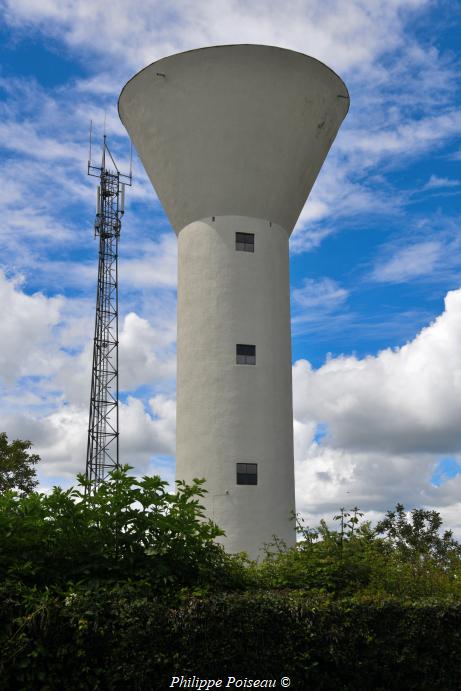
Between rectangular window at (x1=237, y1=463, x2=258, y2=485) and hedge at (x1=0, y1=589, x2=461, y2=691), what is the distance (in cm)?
926

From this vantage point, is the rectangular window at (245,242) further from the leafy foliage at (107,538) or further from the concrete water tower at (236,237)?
the leafy foliage at (107,538)

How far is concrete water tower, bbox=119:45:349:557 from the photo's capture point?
2073cm

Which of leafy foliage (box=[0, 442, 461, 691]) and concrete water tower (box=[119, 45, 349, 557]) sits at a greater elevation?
concrete water tower (box=[119, 45, 349, 557])

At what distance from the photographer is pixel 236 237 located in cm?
2209

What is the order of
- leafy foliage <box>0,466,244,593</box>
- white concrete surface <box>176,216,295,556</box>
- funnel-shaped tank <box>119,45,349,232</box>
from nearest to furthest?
1. leafy foliage <box>0,466,244,593</box>
2. white concrete surface <box>176,216,295,556</box>
3. funnel-shaped tank <box>119,45,349,232</box>

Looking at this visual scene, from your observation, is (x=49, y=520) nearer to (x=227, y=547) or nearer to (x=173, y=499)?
(x=173, y=499)

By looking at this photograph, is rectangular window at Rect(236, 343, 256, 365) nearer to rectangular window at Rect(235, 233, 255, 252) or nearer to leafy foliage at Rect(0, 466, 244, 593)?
rectangular window at Rect(235, 233, 255, 252)

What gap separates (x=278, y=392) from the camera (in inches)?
851

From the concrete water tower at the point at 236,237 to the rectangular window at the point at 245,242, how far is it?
0.03 meters

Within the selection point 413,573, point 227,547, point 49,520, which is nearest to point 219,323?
point 227,547

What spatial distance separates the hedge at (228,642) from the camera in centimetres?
945

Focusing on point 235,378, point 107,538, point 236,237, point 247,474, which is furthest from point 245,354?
point 107,538

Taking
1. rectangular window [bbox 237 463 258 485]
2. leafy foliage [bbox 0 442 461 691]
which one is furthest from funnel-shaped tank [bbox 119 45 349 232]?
leafy foliage [bbox 0 442 461 691]

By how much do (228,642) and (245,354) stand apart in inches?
469
